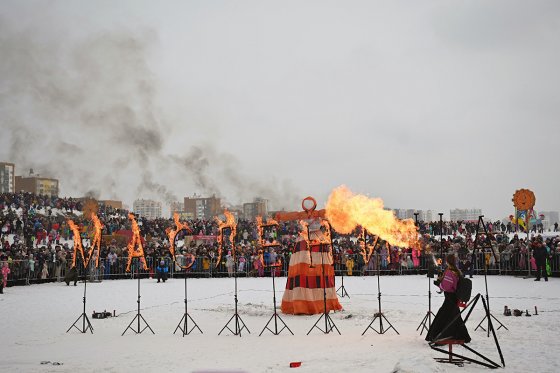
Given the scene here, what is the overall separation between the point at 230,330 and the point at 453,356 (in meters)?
5.83

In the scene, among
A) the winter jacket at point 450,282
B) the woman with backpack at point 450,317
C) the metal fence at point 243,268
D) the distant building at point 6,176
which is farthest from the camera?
the distant building at point 6,176

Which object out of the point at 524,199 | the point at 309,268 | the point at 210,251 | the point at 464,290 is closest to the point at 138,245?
the point at 309,268

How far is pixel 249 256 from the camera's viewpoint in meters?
36.6

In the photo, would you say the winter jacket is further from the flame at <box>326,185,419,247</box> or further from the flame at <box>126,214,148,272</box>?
the flame at <box>126,214,148,272</box>

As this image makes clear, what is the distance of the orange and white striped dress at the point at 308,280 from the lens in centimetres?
1686

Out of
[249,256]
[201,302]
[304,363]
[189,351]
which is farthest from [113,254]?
[304,363]

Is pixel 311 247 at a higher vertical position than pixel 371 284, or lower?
higher

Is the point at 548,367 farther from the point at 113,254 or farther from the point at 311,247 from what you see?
the point at 113,254

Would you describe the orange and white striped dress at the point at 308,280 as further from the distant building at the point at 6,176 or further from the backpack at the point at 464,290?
the distant building at the point at 6,176

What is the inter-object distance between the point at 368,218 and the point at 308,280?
3312 mm

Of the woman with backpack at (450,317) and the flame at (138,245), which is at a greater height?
the flame at (138,245)

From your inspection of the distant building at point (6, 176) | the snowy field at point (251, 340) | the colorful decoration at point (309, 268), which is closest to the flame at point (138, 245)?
the snowy field at point (251, 340)

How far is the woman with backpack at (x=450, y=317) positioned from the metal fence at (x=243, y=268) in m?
19.2

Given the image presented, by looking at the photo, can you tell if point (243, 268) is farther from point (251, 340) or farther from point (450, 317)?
point (450, 317)
